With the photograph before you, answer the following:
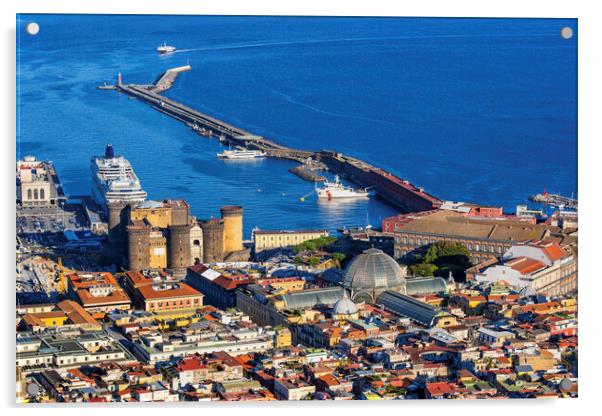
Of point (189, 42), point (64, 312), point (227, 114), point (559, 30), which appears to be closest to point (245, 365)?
point (64, 312)

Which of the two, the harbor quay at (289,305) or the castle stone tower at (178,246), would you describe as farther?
the castle stone tower at (178,246)

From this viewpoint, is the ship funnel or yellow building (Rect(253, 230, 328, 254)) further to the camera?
the ship funnel

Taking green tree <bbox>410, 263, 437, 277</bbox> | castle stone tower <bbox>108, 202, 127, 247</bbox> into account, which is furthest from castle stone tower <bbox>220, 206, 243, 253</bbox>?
green tree <bbox>410, 263, 437, 277</bbox>

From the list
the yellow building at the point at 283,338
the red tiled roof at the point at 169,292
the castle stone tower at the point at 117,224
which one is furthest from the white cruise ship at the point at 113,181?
the yellow building at the point at 283,338

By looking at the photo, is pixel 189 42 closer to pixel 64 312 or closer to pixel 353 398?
pixel 64 312

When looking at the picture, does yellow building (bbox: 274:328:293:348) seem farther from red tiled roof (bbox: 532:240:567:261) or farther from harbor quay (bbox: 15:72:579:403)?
red tiled roof (bbox: 532:240:567:261)

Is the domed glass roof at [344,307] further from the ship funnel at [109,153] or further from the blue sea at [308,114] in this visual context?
the ship funnel at [109,153]

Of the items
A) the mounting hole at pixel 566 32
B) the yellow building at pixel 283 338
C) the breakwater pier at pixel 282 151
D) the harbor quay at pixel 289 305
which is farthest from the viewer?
the breakwater pier at pixel 282 151

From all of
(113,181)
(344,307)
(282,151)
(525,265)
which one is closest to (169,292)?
(344,307)
